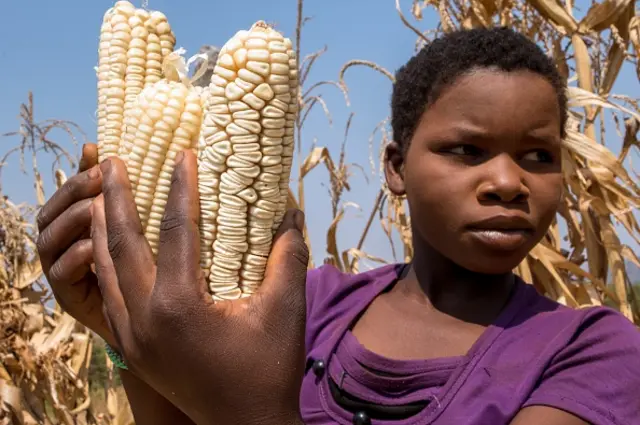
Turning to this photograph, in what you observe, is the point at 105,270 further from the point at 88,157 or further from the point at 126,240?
the point at 88,157

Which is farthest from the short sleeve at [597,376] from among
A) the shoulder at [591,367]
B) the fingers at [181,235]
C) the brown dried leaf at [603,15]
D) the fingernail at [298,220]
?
the brown dried leaf at [603,15]

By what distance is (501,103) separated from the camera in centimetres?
128

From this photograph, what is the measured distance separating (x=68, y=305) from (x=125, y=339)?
29 centimetres

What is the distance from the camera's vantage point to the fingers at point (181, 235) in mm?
954

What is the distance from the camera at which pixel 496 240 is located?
1.26 metres

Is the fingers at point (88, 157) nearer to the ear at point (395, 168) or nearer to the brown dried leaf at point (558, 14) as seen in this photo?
the ear at point (395, 168)

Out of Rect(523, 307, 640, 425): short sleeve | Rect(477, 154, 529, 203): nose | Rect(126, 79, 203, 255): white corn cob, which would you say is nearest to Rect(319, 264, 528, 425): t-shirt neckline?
Rect(523, 307, 640, 425): short sleeve

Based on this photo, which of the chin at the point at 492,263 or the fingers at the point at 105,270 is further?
the chin at the point at 492,263

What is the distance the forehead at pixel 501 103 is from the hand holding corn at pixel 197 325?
452 mm

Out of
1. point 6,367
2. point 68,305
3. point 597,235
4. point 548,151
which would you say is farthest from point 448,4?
point 6,367

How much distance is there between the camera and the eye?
1.29 m

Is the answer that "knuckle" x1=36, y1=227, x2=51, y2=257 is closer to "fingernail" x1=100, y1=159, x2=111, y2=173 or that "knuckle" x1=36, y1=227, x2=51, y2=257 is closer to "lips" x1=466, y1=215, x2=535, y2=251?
"fingernail" x1=100, y1=159, x2=111, y2=173

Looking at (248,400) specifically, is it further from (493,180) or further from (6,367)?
(6,367)

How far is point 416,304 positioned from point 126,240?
0.68 m
